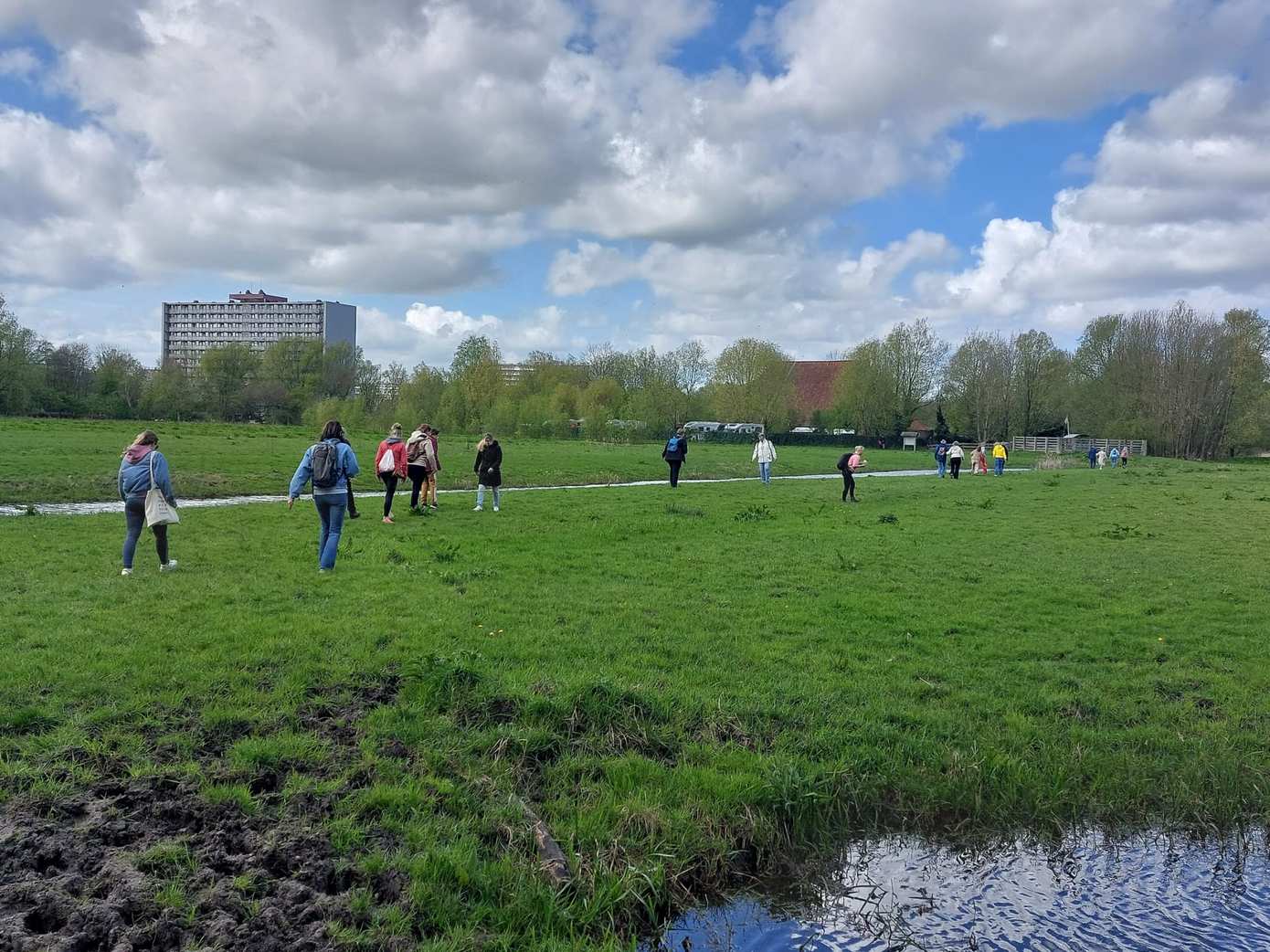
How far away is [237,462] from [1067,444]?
75.1 m

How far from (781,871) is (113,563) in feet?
34.3

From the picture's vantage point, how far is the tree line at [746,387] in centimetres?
7544

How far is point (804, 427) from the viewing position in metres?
97.1

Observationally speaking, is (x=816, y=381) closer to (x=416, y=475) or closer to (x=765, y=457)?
(x=765, y=457)

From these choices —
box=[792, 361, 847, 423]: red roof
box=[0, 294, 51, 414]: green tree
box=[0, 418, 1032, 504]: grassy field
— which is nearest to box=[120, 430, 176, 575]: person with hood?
box=[0, 418, 1032, 504]: grassy field

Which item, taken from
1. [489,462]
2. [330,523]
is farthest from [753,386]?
[330,523]

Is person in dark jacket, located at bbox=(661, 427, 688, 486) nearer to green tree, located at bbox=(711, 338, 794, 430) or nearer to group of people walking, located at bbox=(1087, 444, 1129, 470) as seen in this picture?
group of people walking, located at bbox=(1087, 444, 1129, 470)

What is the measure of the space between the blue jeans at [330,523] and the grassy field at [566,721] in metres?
0.27

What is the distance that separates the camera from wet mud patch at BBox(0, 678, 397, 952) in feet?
12.4

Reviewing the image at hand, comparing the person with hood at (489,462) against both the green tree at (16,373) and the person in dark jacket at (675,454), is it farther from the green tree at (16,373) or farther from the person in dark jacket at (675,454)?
the green tree at (16,373)

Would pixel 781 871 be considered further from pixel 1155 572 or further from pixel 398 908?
pixel 1155 572

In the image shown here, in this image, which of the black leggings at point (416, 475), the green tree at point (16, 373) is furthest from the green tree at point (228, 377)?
the black leggings at point (416, 475)

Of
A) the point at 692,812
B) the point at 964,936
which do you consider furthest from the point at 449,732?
the point at 964,936

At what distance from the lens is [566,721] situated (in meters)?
6.28
